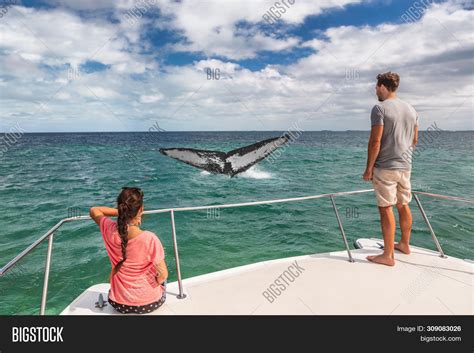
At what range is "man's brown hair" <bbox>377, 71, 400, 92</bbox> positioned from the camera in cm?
363

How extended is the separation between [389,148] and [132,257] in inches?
128

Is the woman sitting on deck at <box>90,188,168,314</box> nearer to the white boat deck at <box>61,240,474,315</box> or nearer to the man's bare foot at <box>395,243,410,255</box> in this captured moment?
the white boat deck at <box>61,240,474,315</box>

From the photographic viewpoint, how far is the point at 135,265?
2.65 m

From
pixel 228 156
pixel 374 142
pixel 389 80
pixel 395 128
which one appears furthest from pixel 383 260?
pixel 228 156

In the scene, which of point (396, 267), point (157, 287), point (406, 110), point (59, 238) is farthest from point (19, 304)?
point (406, 110)

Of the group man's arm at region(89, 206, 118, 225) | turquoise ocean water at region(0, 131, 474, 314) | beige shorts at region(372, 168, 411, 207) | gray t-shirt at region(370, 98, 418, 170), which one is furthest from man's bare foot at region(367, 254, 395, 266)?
turquoise ocean water at region(0, 131, 474, 314)

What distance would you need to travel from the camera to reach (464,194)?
1777cm

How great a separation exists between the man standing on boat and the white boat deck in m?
0.46

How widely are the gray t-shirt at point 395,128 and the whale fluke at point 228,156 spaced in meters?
7.73

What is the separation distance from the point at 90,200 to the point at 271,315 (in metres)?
16.2

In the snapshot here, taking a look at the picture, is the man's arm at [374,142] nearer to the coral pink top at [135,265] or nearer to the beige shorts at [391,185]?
the beige shorts at [391,185]

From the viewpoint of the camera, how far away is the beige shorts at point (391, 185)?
12.3 ft

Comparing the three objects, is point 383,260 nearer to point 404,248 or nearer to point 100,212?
point 404,248

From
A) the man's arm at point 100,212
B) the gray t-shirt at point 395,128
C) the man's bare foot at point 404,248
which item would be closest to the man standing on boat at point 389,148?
the gray t-shirt at point 395,128
